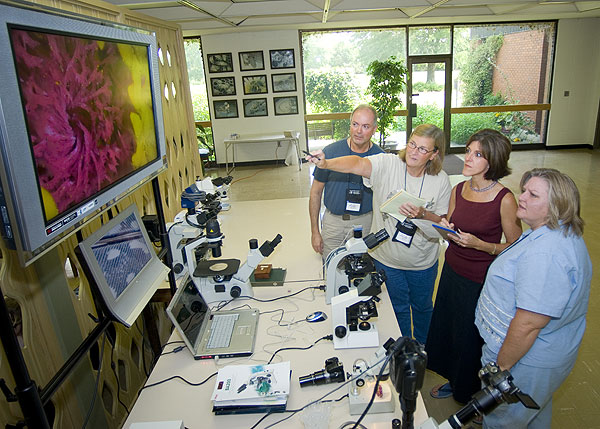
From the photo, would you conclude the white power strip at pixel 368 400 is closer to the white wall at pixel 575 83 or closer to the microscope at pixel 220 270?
the microscope at pixel 220 270

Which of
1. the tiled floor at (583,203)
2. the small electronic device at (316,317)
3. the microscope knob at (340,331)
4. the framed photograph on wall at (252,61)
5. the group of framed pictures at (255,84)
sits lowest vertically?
the tiled floor at (583,203)

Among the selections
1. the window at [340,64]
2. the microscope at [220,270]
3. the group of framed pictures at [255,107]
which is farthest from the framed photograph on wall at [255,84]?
the microscope at [220,270]

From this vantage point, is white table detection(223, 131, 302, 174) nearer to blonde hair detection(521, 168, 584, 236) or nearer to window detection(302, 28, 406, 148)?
window detection(302, 28, 406, 148)

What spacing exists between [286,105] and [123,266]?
749cm

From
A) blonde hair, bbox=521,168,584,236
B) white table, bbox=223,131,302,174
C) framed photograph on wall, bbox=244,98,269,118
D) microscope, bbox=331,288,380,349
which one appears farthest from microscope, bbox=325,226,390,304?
framed photograph on wall, bbox=244,98,269,118

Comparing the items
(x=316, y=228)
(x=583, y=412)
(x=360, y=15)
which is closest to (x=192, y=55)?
(x=360, y=15)

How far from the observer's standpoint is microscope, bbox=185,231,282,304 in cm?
213

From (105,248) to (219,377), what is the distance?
0.69 m

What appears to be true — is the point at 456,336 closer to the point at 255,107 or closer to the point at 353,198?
the point at 353,198

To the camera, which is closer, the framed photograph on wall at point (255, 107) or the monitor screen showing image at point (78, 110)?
the monitor screen showing image at point (78, 110)

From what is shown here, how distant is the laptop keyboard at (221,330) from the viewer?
188 cm

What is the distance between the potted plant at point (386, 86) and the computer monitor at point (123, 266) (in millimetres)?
6816

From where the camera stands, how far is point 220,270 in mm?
2156

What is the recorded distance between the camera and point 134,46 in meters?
1.95
